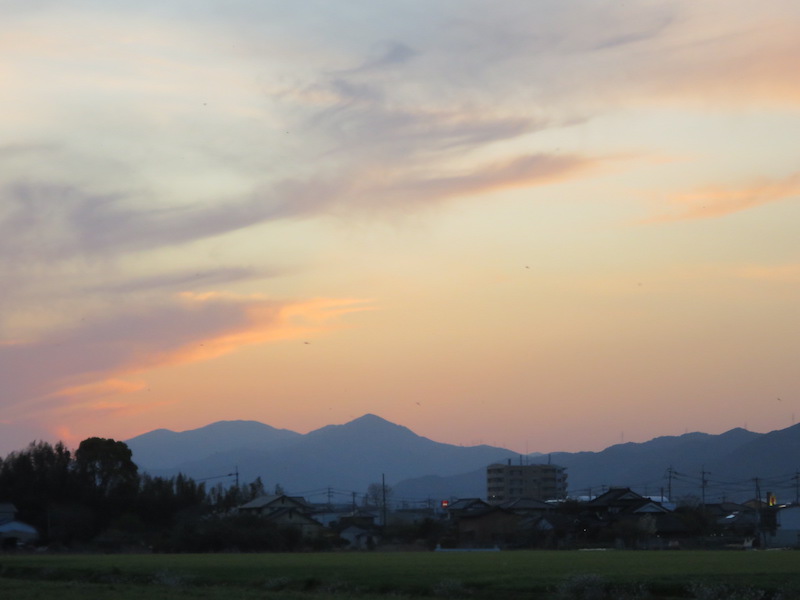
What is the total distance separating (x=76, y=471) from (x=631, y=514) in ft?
181

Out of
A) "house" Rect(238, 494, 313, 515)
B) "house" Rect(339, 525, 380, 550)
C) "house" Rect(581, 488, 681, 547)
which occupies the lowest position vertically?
"house" Rect(339, 525, 380, 550)

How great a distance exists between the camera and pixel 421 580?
119 feet

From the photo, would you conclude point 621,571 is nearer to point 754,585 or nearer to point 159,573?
point 754,585

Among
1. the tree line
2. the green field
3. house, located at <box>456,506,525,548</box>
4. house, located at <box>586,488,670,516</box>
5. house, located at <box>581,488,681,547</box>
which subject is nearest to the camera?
the green field

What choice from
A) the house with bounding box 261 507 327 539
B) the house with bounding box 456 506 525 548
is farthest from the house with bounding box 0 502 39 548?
the house with bounding box 456 506 525 548

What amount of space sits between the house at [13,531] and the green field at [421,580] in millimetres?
40588

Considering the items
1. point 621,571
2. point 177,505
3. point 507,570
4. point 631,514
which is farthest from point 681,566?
point 177,505

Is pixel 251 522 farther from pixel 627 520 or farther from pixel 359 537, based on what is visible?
pixel 627 520

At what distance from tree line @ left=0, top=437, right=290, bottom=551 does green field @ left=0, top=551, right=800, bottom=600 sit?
36561 mm

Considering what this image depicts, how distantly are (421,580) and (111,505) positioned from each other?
68.2 metres

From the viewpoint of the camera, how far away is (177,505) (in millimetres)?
101688

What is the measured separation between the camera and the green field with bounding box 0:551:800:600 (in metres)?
31.3

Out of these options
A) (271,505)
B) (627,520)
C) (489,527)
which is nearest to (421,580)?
(627,520)

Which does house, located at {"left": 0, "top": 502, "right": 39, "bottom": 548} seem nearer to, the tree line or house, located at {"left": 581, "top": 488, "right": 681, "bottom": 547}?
the tree line
